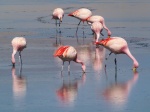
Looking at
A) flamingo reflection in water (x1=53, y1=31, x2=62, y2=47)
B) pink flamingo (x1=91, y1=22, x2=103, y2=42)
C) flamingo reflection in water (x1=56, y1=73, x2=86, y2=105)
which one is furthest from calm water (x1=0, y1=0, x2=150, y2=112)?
pink flamingo (x1=91, y1=22, x2=103, y2=42)

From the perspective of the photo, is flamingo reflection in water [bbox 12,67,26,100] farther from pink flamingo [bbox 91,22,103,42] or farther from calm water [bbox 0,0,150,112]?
pink flamingo [bbox 91,22,103,42]

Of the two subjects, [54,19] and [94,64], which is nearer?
[94,64]

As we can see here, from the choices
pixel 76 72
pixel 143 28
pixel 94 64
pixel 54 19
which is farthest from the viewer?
pixel 54 19

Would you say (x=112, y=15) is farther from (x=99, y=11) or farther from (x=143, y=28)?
(x=143, y=28)

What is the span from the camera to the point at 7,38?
70.2 feet

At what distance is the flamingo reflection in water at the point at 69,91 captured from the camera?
1134cm

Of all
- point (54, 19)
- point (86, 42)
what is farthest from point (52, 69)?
point (54, 19)

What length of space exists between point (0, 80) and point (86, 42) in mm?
7208

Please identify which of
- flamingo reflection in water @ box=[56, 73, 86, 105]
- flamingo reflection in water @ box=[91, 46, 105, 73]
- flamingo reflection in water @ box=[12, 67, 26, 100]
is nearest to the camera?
flamingo reflection in water @ box=[56, 73, 86, 105]

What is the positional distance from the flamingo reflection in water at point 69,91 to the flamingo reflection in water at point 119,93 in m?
0.56

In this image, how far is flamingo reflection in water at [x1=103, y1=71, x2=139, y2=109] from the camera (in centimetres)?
1108

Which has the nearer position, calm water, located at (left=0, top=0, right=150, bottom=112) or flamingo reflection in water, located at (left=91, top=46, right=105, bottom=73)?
calm water, located at (left=0, top=0, right=150, bottom=112)

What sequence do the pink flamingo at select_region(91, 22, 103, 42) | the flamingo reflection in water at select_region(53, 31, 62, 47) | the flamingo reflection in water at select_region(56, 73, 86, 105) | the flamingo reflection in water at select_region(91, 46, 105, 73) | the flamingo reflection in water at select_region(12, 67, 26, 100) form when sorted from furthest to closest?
the pink flamingo at select_region(91, 22, 103, 42) < the flamingo reflection in water at select_region(53, 31, 62, 47) < the flamingo reflection in water at select_region(91, 46, 105, 73) < the flamingo reflection in water at select_region(12, 67, 26, 100) < the flamingo reflection in water at select_region(56, 73, 86, 105)

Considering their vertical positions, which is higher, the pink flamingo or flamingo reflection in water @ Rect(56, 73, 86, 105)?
the pink flamingo
